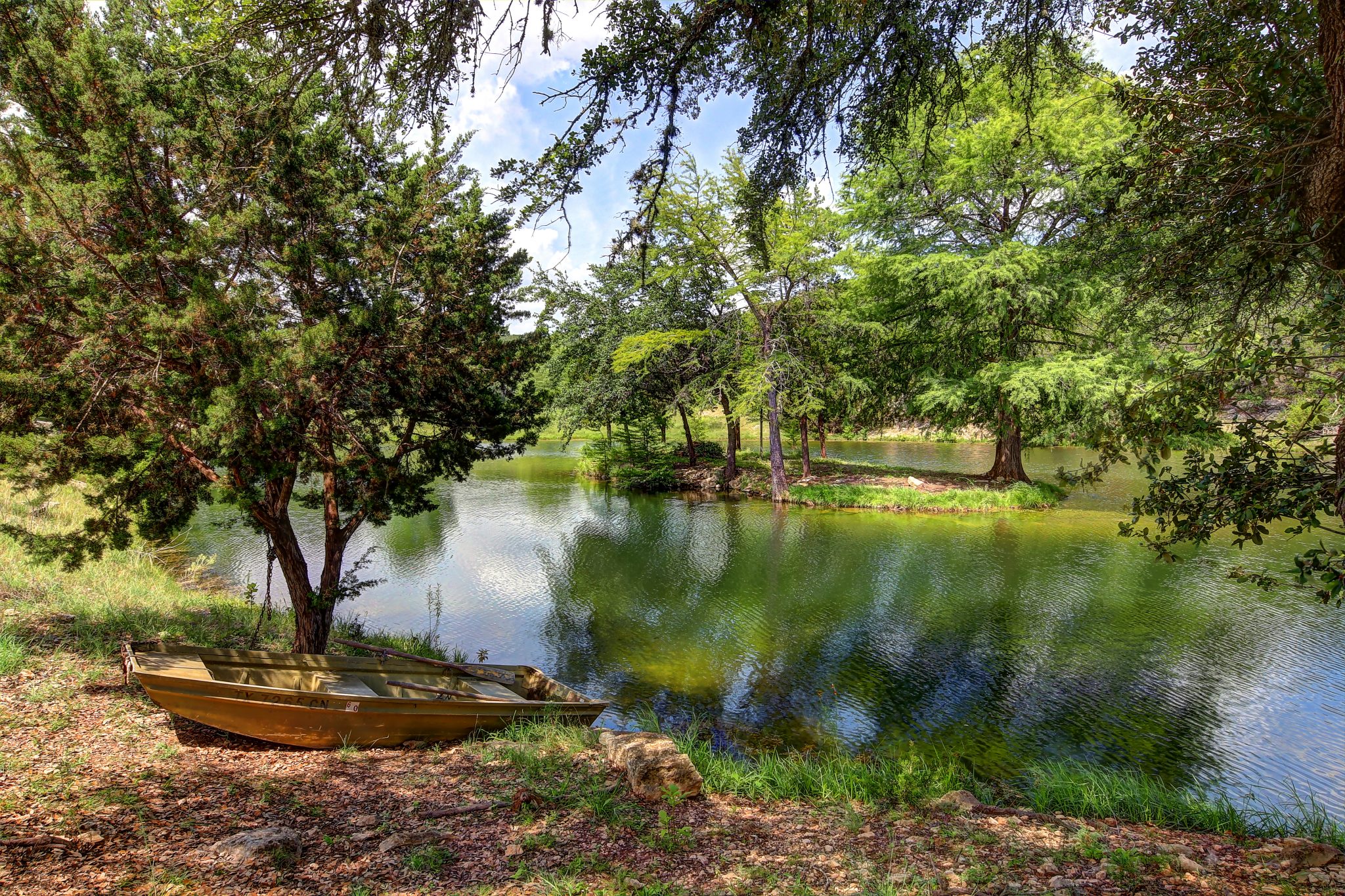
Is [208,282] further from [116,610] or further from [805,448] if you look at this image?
[805,448]

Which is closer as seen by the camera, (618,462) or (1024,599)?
(1024,599)

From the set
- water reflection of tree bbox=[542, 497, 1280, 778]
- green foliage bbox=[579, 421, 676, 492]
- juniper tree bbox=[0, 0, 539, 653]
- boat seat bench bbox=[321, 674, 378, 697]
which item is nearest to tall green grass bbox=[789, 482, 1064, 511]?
water reflection of tree bbox=[542, 497, 1280, 778]

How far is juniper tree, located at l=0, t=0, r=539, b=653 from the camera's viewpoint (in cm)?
556

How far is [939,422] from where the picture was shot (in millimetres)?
23969

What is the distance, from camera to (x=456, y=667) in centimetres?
820

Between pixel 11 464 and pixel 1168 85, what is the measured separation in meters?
10.5

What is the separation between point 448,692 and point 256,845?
11.1 feet

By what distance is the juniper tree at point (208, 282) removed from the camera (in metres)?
5.56

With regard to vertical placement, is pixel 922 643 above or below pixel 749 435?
below

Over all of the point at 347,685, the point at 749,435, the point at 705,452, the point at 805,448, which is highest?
the point at 749,435

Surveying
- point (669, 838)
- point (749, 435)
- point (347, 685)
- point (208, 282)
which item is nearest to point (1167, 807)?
point (669, 838)

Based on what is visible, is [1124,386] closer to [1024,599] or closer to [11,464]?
[1024,599]

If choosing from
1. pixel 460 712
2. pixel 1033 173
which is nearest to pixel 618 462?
pixel 1033 173

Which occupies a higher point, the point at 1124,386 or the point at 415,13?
the point at 415,13
